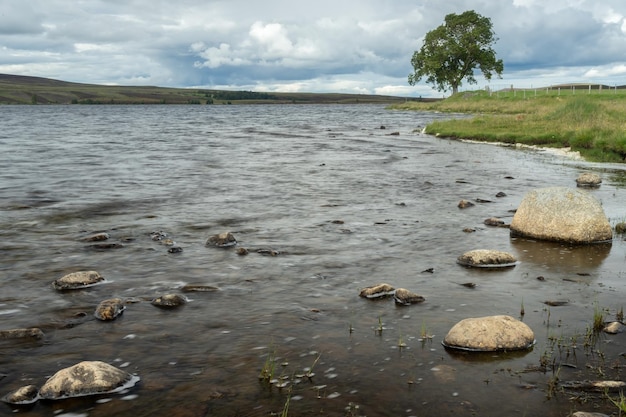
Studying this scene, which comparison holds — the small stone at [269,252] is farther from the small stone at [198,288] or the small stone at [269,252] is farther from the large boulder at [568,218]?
the large boulder at [568,218]

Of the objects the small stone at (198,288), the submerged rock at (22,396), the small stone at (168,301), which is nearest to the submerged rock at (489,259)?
the small stone at (198,288)

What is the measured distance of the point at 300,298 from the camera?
10672 mm

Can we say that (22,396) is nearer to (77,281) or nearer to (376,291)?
(77,281)

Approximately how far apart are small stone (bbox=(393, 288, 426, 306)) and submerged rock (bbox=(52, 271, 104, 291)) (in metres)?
5.76

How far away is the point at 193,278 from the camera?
11852 millimetres

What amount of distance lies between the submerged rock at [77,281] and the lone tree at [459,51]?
111946 millimetres

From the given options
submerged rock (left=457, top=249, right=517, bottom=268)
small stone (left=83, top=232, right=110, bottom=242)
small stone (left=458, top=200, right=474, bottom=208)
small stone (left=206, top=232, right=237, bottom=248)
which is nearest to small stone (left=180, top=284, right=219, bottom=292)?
small stone (left=206, top=232, right=237, bottom=248)

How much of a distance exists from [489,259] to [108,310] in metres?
7.72

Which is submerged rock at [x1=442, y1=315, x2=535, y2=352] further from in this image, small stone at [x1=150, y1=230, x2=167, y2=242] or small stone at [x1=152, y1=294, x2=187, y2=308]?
small stone at [x1=150, y1=230, x2=167, y2=242]

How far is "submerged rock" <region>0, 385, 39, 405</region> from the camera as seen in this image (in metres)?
6.81

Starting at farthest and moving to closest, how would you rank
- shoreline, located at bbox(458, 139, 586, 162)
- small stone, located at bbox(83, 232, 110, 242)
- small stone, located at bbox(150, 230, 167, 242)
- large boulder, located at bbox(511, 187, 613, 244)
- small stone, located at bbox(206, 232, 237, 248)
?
shoreline, located at bbox(458, 139, 586, 162)
small stone, located at bbox(150, 230, 167, 242)
small stone, located at bbox(83, 232, 110, 242)
small stone, located at bbox(206, 232, 237, 248)
large boulder, located at bbox(511, 187, 613, 244)

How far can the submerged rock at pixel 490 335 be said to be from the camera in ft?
26.9

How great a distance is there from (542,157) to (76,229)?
26571mm

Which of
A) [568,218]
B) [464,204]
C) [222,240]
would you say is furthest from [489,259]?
[464,204]
